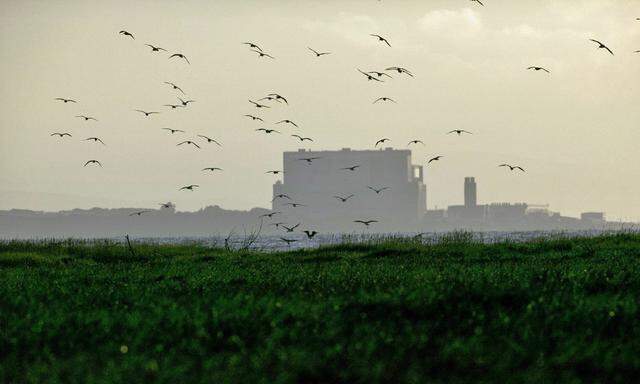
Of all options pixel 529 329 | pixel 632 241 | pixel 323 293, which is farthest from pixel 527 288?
pixel 632 241

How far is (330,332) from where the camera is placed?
11.1 metres

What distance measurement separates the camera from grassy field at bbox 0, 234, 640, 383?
9.62 metres

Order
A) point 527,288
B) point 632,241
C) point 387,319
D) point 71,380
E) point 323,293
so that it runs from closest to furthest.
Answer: point 71,380 → point 387,319 → point 527,288 → point 323,293 → point 632,241

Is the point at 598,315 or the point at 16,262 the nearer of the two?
the point at 598,315

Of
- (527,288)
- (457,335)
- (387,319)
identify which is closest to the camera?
(457,335)

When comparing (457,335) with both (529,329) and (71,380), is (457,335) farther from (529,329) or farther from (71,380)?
(71,380)

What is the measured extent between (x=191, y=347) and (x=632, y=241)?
108ft

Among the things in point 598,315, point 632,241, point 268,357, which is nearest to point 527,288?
point 598,315

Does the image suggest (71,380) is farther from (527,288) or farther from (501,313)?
(527,288)

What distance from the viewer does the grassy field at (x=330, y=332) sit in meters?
9.62

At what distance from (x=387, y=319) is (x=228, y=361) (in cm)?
324

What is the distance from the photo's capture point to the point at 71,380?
927cm

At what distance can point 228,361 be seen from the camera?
995 centimetres

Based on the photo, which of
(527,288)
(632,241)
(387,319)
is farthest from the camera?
(632,241)
